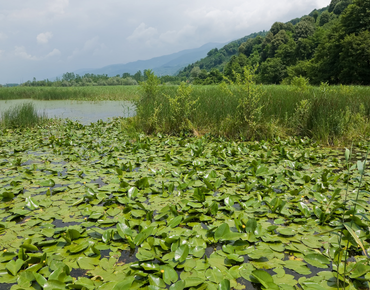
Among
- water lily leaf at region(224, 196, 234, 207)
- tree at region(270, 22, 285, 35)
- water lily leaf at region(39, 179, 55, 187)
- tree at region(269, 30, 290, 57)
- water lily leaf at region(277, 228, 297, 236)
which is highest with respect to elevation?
tree at region(270, 22, 285, 35)

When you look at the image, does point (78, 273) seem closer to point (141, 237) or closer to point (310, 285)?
point (141, 237)

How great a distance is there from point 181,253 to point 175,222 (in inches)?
16.4

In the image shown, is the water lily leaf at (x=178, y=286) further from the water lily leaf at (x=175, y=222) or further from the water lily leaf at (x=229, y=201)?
the water lily leaf at (x=229, y=201)

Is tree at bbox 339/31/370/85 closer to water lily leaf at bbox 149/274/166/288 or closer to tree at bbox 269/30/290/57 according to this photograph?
water lily leaf at bbox 149/274/166/288

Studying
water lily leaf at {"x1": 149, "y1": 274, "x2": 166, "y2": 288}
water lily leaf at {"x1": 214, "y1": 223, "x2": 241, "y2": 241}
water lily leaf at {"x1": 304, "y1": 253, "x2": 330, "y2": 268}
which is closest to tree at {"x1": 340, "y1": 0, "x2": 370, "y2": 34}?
water lily leaf at {"x1": 304, "y1": 253, "x2": 330, "y2": 268}

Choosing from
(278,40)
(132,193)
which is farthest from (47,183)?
(278,40)

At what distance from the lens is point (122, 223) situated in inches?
75.9

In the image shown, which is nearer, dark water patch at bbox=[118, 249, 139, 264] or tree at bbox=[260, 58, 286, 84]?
dark water patch at bbox=[118, 249, 139, 264]

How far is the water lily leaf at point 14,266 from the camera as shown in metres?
1.48

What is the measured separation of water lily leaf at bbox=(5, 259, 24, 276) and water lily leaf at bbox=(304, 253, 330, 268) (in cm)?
185

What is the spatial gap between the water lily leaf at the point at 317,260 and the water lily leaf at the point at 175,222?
→ 0.96m

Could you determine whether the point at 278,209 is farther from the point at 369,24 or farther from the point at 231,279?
the point at 369,24

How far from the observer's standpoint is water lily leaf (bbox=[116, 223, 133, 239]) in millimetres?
1858

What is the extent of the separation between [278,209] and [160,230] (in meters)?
1.12
